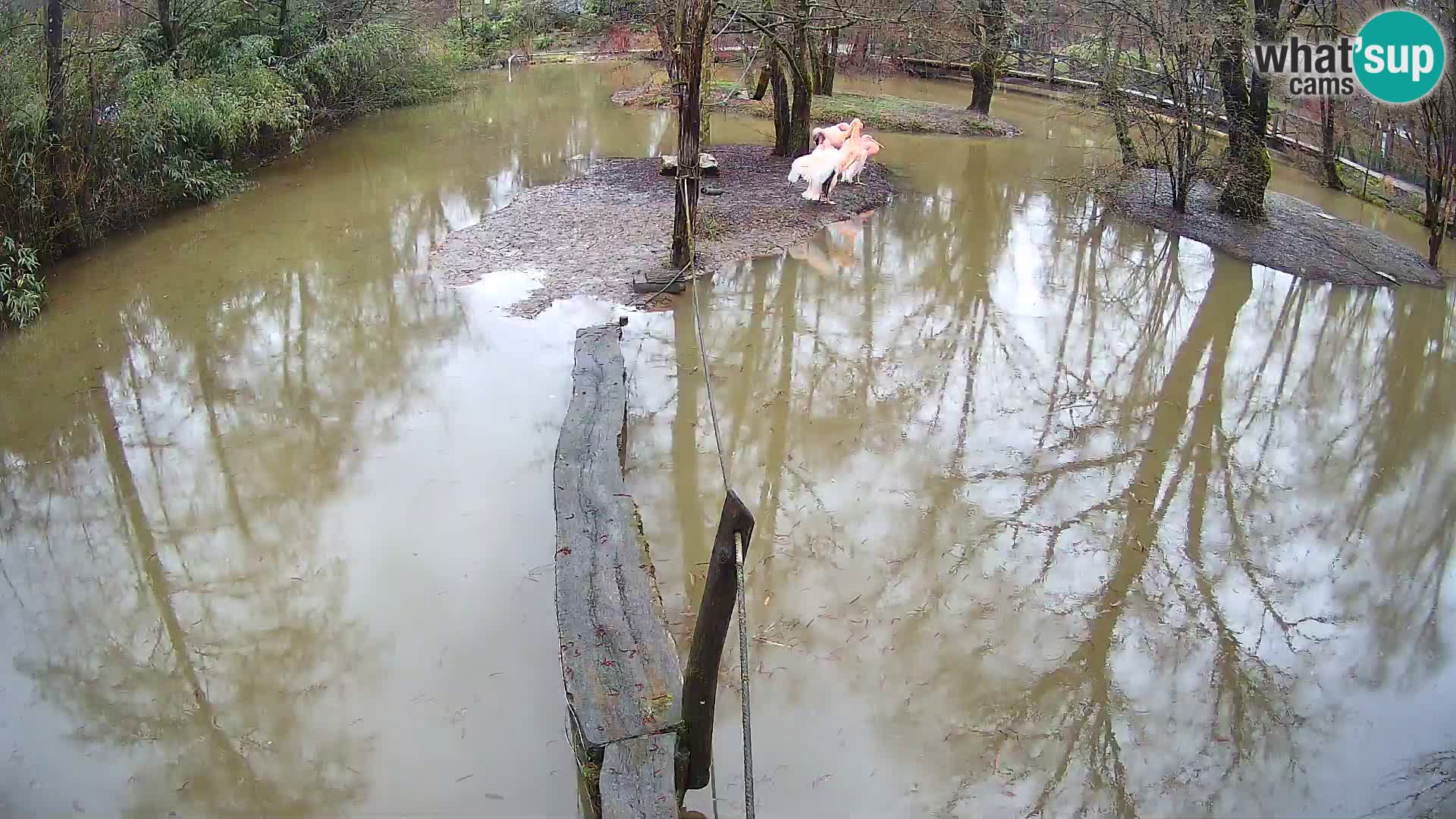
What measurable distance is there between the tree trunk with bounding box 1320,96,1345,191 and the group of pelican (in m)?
5.97

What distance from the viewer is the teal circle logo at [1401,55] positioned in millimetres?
8852

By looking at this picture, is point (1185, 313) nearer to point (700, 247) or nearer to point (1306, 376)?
point (1306, 376)

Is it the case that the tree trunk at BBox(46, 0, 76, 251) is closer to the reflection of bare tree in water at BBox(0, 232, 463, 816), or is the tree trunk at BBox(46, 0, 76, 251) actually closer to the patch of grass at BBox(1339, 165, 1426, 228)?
the reflection of bare tree in water at BBox(0, 232, 463, 816)

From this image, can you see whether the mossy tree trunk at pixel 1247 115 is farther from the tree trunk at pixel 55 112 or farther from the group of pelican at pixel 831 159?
the tree trunk at pixel 55 112

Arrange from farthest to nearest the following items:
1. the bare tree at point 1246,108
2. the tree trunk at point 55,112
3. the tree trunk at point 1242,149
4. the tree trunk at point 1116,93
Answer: the tree trunk at point 1116,93 → the tree trunk at point 1242,149 → the bare tree at point 1246,108 → the tree trunk at point 55,112

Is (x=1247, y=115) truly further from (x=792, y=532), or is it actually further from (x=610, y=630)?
(x=610, y=630)

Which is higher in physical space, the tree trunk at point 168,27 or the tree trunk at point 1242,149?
the tree trunk at point 168,27

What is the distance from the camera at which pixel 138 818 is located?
344 cm

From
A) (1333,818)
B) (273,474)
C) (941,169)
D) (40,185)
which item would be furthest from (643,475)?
(941,169)

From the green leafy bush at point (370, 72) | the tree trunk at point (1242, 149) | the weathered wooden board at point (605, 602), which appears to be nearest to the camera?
the weathered wooden board at point (605, 602)

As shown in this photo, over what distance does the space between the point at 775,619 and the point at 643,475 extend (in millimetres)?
1478

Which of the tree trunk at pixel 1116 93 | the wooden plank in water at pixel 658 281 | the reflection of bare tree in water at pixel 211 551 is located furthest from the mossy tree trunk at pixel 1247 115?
the reflection of bare tree in water at pixel 211 551

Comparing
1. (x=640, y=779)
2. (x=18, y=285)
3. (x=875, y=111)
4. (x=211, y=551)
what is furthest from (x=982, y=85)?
(x=640, y=779)

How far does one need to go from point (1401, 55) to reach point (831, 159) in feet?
18.8
